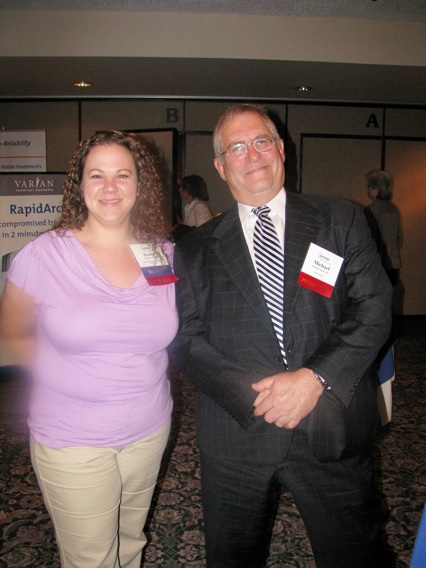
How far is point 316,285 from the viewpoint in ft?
4.30

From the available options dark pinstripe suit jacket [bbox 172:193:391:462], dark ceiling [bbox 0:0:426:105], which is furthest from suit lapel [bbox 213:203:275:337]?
dark ceiling [bbox 0:0:426:105]

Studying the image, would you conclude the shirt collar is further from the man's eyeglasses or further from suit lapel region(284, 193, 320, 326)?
the man's eyeglasses

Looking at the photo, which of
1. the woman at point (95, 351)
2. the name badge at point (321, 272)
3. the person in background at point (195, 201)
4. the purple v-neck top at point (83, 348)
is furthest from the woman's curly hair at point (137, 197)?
the person in background at point (195, 201)

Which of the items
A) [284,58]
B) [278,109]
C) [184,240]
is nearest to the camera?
[184,240]

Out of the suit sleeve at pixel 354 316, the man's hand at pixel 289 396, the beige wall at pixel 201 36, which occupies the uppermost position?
the beige wall at pixel 201 36

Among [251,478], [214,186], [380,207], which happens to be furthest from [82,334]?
[214,186]

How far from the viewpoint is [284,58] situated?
4836 mm

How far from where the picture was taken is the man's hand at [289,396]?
4.07 ft

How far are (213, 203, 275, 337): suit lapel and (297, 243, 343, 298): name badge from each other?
5.0 inches

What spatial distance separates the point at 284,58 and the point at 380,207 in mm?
1781

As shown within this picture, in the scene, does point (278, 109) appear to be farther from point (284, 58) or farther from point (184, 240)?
point (184, 240)

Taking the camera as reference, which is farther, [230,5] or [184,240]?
[230,5]

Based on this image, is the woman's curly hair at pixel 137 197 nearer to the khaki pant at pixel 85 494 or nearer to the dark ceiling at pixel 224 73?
the khaki pant at pixel 85 494

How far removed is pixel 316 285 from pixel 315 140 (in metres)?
5.98
